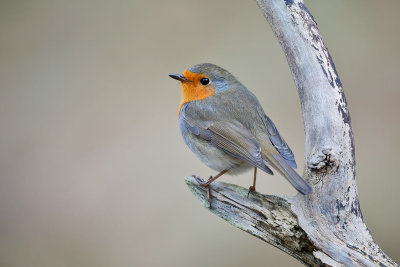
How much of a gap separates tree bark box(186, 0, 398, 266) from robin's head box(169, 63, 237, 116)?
688mm

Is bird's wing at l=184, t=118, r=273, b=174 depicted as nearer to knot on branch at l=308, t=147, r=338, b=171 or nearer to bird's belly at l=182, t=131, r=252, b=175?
bird's belly at l=182, t=131, r=252, b=175

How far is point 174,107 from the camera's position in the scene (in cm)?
614

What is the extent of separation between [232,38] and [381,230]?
9.47 feet

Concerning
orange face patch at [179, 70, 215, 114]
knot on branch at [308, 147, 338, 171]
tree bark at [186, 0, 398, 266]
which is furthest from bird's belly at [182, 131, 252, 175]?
knot on branch at [308, 147, 338, 171]

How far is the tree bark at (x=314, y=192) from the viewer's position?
2926 millimetres

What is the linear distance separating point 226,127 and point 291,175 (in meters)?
0.82

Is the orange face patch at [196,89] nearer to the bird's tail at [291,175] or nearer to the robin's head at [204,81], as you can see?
the robin's head at [204,81]

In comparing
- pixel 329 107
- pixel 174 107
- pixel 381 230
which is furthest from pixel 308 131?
pixel 174 107

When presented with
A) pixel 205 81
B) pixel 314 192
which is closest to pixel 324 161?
pixel 314 192

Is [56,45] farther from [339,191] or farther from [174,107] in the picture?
[339,191]

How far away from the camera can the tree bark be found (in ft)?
9.60

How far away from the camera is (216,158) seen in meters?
3.71

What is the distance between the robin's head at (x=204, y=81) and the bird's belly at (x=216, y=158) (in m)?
0.37

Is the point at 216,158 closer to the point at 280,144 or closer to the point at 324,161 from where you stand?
the point at 280,144
